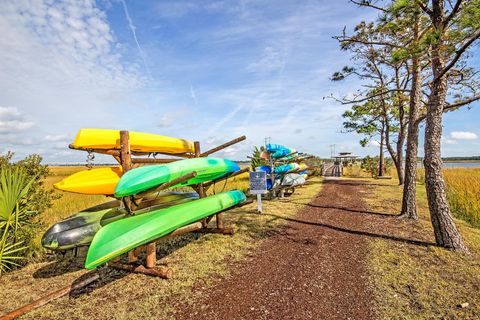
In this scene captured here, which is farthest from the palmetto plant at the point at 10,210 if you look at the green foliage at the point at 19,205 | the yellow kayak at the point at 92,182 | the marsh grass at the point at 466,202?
the marsh grass at the point at 466,202

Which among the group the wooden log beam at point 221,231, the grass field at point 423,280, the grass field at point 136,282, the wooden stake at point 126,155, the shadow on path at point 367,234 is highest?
the wooden stake at point 126,155

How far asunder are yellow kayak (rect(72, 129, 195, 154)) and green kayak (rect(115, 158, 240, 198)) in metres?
0.97

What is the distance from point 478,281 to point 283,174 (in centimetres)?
842

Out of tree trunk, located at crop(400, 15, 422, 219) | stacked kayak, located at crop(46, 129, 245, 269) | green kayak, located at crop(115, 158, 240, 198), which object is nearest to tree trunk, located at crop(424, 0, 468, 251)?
tree trunk, located at crop(400, 15, 422, 219)

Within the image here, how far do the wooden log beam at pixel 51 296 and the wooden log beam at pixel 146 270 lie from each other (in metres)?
0.37

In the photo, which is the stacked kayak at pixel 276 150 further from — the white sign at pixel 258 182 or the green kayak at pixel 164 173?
the green kayak at pixel 164 173

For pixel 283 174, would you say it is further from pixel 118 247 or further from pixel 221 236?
pixel 118 247

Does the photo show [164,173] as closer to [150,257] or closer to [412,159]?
[150,257]

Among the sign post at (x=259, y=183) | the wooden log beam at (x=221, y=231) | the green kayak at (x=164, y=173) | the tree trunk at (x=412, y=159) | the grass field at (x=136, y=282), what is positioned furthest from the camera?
the sign post at (x=259, y=183)

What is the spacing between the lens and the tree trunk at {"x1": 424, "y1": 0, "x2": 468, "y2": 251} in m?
5.02

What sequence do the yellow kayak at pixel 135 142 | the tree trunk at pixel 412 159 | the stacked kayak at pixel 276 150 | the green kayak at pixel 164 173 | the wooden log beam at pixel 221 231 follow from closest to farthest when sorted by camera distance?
the green kayak at pixel 164 173 → the yellow kayak at pixel 135 142 → the wooden log beam at pixel 221 231 → the tree trunk at pixel 412 159 → the stacked kayak at pixel 276 150

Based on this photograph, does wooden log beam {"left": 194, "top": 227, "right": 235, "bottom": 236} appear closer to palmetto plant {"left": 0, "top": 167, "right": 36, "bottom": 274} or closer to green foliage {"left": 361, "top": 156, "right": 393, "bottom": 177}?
palmetto plant {"left": 0, "top": 167, "right": 36, "bottom": 274}

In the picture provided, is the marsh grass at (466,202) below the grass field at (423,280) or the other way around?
the other way around

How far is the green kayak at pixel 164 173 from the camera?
403cm
